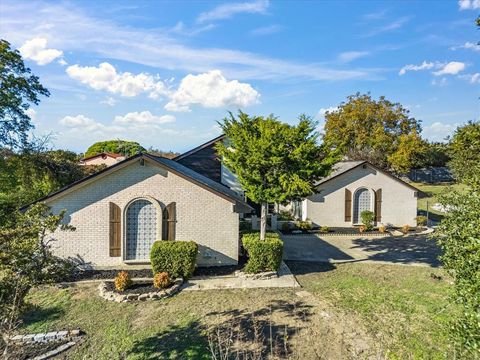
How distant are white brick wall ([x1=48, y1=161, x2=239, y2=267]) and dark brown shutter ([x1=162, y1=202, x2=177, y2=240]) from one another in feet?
0.61

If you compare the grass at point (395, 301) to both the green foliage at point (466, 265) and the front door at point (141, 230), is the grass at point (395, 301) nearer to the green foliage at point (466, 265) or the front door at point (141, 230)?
the green foliage at point (466, 265)

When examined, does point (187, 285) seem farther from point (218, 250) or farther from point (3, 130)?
point (3, 130)

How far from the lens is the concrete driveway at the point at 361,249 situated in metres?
16.1

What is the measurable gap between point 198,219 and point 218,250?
174 centimetres

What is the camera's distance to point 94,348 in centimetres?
813

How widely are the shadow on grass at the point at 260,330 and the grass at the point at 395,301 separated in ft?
5.86

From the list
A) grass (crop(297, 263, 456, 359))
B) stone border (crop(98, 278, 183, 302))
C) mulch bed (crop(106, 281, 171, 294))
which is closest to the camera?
grass (crop(297, 263, 456, 359))

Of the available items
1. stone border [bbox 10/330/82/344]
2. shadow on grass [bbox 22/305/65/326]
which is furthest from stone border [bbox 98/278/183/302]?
stone border [bbox 10/330/82/344]

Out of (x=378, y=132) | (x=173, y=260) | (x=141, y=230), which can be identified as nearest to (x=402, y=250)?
(x=173, y=260)

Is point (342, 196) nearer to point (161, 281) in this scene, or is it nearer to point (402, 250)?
point (402, 250)

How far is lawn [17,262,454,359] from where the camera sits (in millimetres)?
7977

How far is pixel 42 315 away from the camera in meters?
9.87

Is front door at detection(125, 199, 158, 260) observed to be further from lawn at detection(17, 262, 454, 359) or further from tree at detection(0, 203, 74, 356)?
tree at detection(0, 203, 74, 356)

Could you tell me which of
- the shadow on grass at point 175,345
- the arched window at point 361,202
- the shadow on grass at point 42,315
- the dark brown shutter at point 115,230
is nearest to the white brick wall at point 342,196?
the arched window at point 361,202
